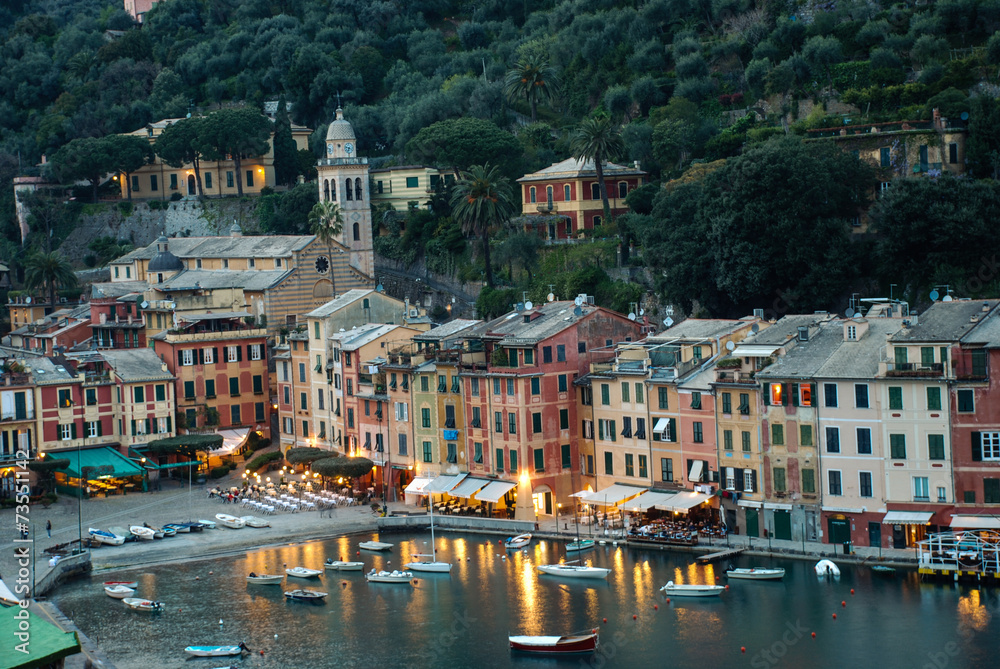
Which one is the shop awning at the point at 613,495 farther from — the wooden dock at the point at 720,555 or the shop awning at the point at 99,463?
the shop awning at the point at 99,463

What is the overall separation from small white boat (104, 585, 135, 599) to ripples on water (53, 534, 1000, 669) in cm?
40

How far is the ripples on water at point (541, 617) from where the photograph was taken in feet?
185

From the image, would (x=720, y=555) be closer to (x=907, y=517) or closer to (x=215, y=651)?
(x=907, y=517)

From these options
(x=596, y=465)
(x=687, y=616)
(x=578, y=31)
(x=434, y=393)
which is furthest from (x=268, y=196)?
(x=687, y=616)

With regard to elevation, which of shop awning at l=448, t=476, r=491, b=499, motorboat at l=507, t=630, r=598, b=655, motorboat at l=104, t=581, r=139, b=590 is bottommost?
motorboat at l=507, t=630, r=598, b=655

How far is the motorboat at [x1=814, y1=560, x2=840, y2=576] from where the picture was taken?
64062 millimetres

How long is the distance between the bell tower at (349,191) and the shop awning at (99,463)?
36.7 meters

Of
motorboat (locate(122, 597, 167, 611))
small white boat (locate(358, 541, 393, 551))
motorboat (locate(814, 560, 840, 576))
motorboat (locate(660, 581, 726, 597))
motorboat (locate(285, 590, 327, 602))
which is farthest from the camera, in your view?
small white boat (locate(358, 541, 393, 551))

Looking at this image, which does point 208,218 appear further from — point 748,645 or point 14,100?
point 748,645

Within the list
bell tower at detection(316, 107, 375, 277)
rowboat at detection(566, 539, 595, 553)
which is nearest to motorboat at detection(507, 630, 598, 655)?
rowboat at detection(566, 539, 595, 553)

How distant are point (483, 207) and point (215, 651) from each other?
51.4 m

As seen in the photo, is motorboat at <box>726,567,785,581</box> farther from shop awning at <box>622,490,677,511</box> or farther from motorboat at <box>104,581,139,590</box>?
motorboat at <box>104,581,139,590</box>

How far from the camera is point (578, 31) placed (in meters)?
135

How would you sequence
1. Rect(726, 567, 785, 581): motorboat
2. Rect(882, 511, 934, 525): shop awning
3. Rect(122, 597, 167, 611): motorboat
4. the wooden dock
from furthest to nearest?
the wooden dock, Rect(122, 597, 167, 611): motorboat, Rect(882, 511, 934, 525): shop awning, Rect(726, 567, 785, 581): motorboat
